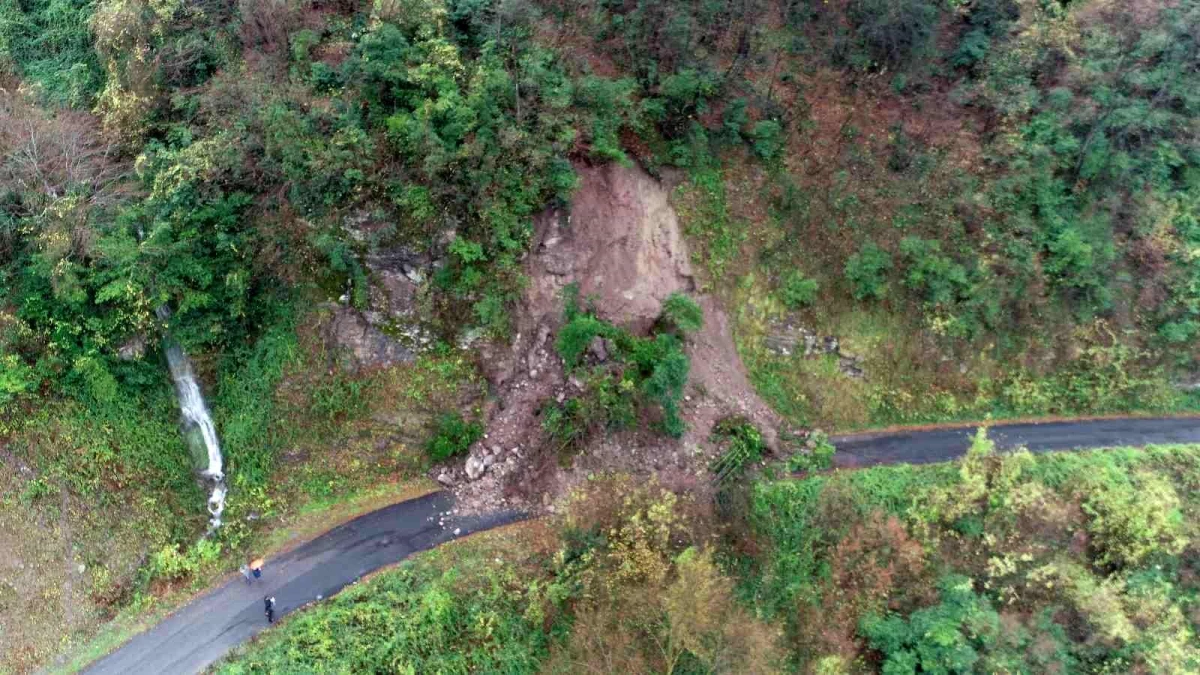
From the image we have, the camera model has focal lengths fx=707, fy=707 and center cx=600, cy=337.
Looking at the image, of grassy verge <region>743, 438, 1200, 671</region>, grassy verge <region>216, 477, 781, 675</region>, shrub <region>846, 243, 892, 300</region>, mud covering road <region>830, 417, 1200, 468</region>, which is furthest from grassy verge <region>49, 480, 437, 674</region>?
shrub <region>846, 243, 892, 300</region>

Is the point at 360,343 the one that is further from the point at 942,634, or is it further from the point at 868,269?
the point at 942,634

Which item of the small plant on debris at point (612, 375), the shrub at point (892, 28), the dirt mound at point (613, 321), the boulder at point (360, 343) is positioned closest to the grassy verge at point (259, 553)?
the dirt mound at point (613, 321)

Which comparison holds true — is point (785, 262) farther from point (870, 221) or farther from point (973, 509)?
point (973, 509)

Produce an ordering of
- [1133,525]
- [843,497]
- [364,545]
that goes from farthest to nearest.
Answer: [843,497]
[364,545]
[1133,525]

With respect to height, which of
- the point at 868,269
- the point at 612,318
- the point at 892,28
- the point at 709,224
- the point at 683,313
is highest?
the point at 892,28

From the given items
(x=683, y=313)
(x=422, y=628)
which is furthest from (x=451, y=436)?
(x=683, y=313)

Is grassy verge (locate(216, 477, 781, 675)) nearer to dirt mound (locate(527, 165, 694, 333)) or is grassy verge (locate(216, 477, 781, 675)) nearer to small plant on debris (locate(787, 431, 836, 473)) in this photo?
small plant on debris (locate(787, 431, 836, 473))

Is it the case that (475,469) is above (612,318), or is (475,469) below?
below
